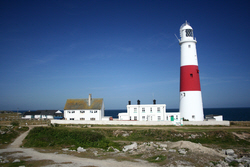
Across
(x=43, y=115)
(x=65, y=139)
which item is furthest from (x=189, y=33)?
(x=43, y=115)

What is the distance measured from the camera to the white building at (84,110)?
43.2m

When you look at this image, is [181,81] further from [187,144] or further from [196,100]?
[187,144]

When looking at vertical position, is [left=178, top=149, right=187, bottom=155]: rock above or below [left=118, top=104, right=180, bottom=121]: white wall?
below

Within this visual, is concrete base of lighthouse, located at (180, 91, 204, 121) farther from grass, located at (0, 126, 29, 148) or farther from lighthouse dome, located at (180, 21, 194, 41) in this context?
grass, located at (0, 126, 29, 148)

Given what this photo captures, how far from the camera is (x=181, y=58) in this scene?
1446 inches

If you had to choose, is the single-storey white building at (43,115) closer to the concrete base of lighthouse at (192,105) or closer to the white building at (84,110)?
the white building at (84,110)

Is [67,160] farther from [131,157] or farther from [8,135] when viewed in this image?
[8,135]

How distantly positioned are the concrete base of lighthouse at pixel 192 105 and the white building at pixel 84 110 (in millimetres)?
17415

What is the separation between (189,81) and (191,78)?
634 mm

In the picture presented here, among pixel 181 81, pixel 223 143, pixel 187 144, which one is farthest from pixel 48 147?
pixel 181 81

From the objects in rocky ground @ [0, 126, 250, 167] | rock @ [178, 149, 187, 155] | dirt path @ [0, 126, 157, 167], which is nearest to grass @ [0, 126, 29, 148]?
dirt path @ [0, 126, 157, 167]

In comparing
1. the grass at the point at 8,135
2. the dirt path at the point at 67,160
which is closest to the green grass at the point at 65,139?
the grass at the point at 8,135

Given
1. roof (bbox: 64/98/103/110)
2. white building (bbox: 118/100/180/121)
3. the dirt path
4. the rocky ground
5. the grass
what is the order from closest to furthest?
the dirt path
the rocky ground
the grass
white building (bbox: 118/100/180/121)
roof (bbox: 64/98/103/110)

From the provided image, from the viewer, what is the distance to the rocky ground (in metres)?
16.5
